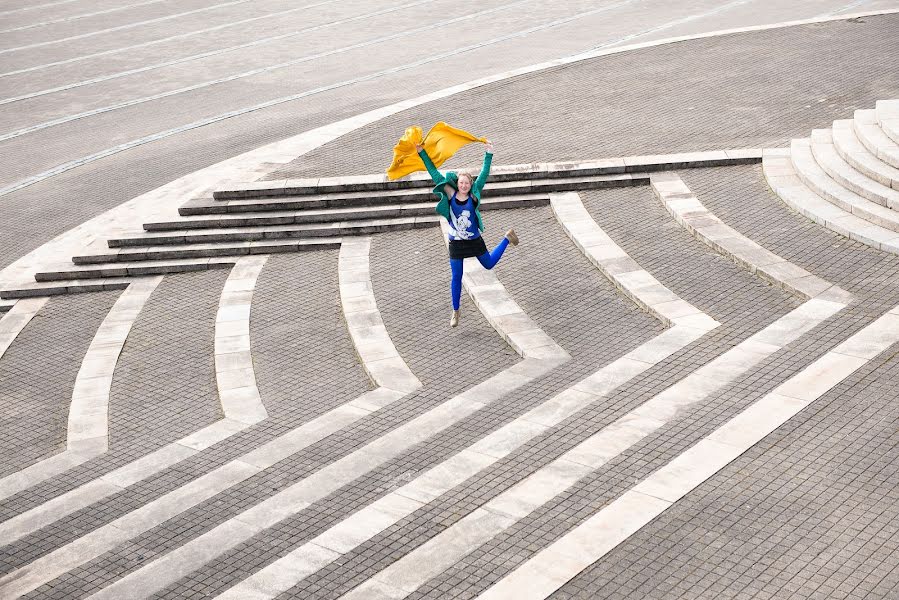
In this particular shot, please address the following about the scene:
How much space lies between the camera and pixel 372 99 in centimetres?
2462

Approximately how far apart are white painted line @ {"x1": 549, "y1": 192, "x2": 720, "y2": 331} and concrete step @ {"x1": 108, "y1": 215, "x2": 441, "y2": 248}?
6.86ft

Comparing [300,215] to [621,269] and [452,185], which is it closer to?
[452,185]

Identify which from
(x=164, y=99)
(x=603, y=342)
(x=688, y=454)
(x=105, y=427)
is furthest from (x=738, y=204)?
(x=164, y=99)

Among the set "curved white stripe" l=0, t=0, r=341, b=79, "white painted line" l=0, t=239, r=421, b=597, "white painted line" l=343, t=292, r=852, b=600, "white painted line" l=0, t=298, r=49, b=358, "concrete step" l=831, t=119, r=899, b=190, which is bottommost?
"white painted line" l=343, t=292, r=852, b=600

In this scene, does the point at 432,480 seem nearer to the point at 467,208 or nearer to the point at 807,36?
the point at 467,208

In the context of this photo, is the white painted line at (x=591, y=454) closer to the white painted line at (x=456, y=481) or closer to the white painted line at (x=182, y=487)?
the white painted line at (x=456, y=481)

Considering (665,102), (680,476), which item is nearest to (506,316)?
(680,476)

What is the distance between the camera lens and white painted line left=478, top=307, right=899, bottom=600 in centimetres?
804

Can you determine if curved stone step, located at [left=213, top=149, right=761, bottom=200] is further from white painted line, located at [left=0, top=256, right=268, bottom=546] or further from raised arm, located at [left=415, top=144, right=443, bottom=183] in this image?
raised arm, located at [left=415, top=144, right=443, bottom=183]

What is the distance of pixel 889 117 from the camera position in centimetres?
1631

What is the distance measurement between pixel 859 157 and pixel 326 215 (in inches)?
314

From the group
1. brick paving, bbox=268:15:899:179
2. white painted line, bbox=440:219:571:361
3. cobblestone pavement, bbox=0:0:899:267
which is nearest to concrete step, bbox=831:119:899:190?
brick paving, bbox=268:15:899:179

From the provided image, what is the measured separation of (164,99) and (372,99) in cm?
580

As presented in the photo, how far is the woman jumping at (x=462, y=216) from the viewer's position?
12234mm
